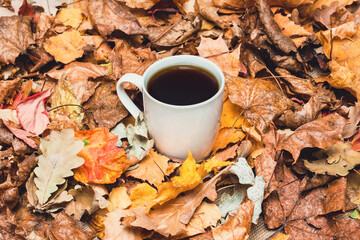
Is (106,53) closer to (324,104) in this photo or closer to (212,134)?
(212,134)

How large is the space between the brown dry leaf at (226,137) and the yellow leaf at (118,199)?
279mm

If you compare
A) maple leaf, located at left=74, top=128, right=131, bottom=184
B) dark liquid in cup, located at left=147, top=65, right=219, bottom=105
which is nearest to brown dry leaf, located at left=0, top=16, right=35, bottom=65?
maple leaf, located at left=74, top=128, right=131, bottom=184

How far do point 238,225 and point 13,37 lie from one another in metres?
0.90

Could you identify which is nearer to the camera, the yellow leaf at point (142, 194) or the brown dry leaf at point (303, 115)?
the yellow leaf at point (142, 194)

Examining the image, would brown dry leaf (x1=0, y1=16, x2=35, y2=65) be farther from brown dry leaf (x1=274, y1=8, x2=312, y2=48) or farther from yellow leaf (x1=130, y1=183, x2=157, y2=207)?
brown dry leaf (x1=274, y1=8, x2=312, y2=48)

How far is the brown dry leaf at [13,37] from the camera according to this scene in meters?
1.18

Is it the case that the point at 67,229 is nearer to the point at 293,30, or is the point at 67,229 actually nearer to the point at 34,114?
the point at 34,114

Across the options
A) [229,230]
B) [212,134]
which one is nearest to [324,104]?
[212,134]

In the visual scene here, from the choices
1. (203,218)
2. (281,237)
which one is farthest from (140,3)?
(281,237)

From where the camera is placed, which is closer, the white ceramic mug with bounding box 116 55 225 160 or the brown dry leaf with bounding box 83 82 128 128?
the white ceramic mug with bounding box 116 55 225 160

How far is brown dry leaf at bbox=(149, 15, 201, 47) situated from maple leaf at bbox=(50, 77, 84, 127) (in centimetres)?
32

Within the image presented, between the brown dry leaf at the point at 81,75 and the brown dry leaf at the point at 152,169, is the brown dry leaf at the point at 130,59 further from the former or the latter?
the brown dry leaf at the point at 152,169

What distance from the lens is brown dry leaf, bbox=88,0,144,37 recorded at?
1.25 meters

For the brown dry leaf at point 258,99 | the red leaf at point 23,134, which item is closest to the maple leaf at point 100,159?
the red leaf at point 23,134
